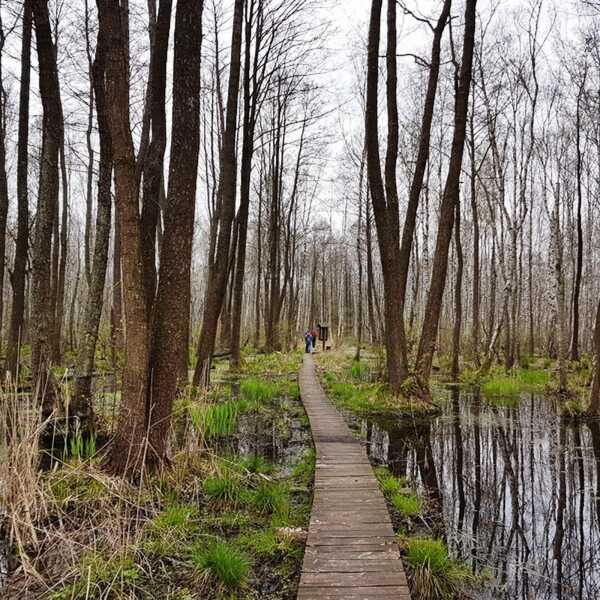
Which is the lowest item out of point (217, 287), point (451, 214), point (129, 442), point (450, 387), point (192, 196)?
point (450, 387)

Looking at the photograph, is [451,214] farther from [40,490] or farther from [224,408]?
[40,490]

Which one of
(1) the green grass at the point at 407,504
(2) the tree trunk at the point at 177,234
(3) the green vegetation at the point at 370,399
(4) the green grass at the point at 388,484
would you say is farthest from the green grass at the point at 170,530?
(3) the green vegetation at the point at 370,399

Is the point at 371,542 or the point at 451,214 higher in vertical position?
the point at 451,214

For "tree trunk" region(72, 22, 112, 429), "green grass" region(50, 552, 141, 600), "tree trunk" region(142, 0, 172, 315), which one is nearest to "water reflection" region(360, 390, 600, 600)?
"green grass" region(50, 552, 141, 600)

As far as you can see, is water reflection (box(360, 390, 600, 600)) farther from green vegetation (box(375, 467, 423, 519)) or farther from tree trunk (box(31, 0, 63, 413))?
tree trunk (box(31, 0, 63, 413))

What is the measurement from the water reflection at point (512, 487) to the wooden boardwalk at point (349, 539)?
684 millimetres

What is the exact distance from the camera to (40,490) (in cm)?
358

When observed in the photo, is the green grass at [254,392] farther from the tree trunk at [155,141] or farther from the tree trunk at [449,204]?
the tree trunk at [449,204]

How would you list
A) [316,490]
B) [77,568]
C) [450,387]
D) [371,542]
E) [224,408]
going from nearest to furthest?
[77,568]
[371,542]
[316,490]
[224,408]
[450,387]

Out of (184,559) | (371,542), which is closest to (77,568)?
(184,559)

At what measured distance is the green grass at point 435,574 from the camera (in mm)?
3141

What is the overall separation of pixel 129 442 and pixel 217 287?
5445 millimetres

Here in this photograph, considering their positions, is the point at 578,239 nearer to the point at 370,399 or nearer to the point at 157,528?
the point at 370,399

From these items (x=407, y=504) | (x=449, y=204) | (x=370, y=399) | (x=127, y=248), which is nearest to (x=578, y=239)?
(x=449, y=204)
